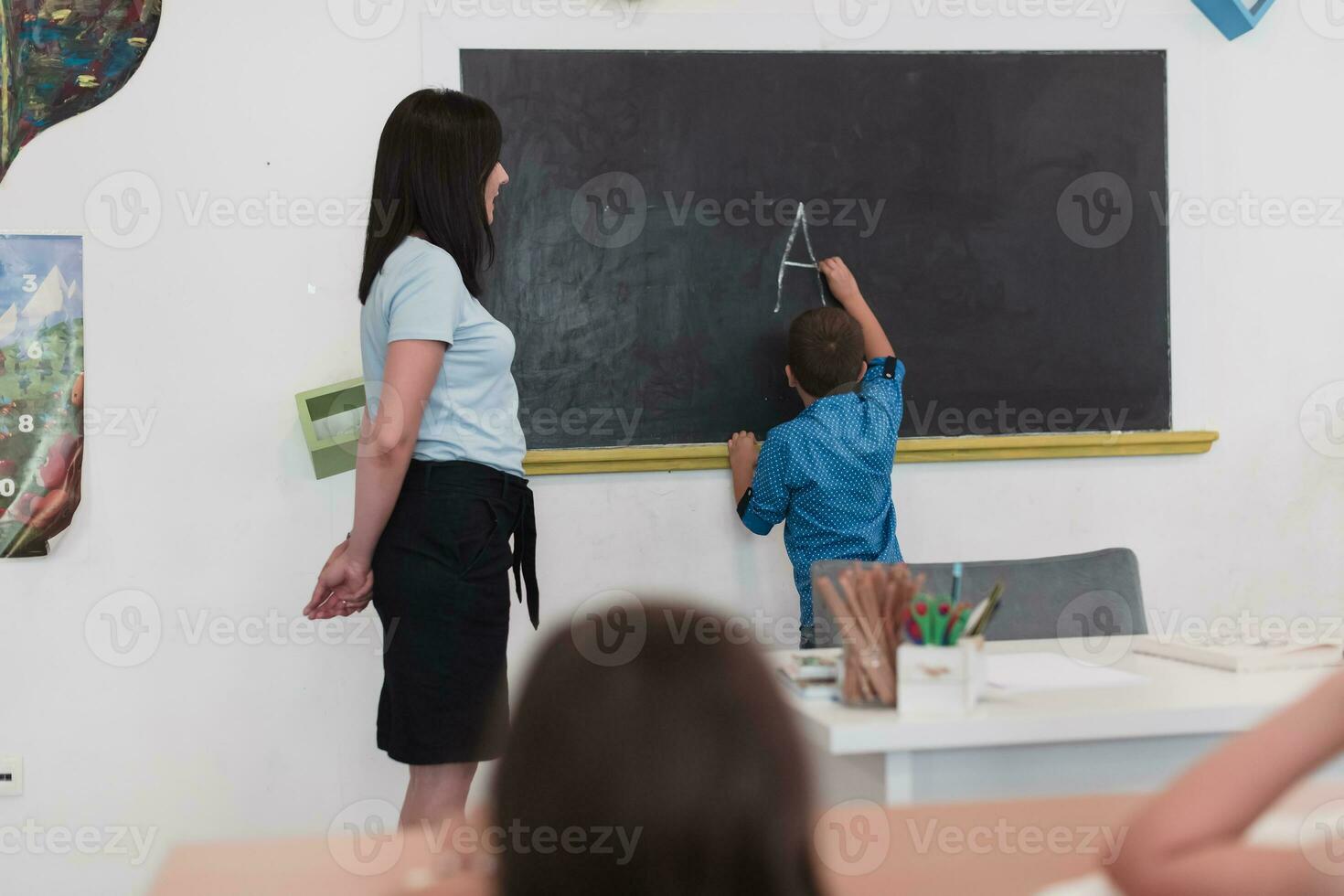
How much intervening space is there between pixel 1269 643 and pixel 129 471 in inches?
92.8

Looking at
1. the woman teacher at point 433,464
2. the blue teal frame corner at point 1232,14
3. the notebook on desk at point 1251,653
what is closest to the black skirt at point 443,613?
the woman teacher at point 433,464

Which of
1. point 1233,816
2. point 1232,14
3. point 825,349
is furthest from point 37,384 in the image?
point 1232,14

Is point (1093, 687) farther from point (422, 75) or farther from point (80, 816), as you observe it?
point (80, 816)

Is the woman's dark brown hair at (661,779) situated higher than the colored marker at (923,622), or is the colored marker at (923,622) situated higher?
the woman's dark brown hair at (661,779)

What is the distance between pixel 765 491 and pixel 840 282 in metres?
0.61

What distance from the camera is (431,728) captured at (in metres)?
1.91

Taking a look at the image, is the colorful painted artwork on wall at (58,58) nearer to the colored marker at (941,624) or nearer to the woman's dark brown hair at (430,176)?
the woman's dark brown hair at (430,176)

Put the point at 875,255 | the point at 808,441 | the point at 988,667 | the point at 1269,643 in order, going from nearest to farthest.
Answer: the point at 988,667
the point at 1269,643
the point at 808,441
the point at 875,255

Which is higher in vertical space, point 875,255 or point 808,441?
point 875,255

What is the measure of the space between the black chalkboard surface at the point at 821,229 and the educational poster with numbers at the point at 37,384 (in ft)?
3.16

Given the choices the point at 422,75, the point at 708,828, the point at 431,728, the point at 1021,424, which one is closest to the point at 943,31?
the point at 1021,424

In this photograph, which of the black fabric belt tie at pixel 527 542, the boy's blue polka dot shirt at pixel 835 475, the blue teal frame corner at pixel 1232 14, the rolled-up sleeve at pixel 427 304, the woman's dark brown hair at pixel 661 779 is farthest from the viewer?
the blue teal frame corner at pixel 1232 14

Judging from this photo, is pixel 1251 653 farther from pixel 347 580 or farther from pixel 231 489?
pixel 231 489

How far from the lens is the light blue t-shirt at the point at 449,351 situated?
1.91m
